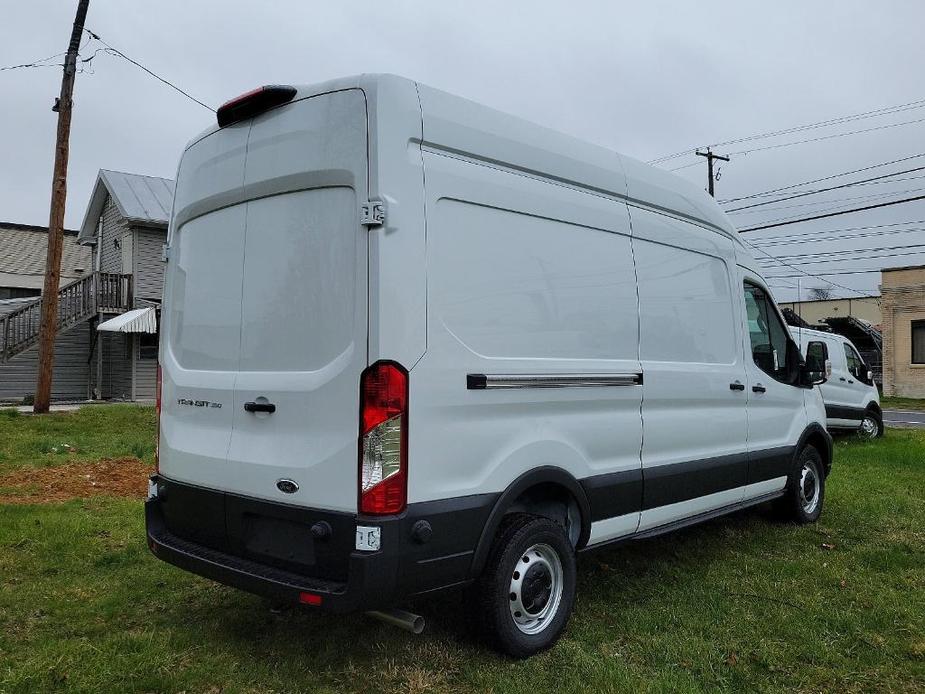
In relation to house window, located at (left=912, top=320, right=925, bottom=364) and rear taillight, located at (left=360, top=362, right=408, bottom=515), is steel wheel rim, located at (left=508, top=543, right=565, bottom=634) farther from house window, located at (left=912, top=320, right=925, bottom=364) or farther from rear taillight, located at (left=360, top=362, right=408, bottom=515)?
house window, located at (left=912, top=320, right=925, bottom=364)

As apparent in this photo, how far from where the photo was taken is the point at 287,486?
3330 millimetres

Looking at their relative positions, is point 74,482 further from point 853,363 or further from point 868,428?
point 868,428

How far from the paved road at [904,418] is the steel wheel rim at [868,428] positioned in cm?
456

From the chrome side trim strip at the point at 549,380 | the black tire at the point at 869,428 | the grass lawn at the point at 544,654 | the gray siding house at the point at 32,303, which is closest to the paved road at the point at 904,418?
the black tire at the point at 869,428

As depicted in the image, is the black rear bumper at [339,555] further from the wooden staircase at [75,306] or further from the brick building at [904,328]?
the brick building at [904,328]

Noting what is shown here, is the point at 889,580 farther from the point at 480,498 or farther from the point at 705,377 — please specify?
the point at 480,498

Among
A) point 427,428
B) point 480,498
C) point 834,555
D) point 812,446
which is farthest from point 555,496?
point 812,446

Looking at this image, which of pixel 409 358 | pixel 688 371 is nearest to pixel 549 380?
pixel 409 358

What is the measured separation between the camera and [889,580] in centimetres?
496

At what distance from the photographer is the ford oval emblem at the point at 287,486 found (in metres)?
3.30

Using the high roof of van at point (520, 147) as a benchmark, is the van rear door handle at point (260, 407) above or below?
below

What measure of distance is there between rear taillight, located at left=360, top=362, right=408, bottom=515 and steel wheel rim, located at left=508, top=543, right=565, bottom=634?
90 cm

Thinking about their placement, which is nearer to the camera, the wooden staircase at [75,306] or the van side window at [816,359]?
the van side window at [816,359]

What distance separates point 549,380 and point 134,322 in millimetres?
18829
